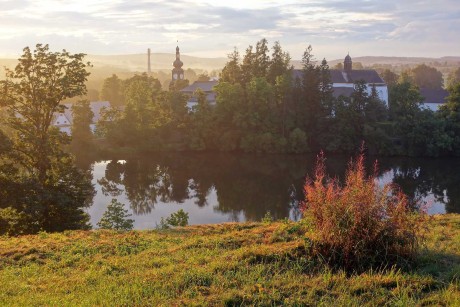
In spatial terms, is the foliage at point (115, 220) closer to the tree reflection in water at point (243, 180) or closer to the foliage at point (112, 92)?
the tree reflection in water at point (243, 180)

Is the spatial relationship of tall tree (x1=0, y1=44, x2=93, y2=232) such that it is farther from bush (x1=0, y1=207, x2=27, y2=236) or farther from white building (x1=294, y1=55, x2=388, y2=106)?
white building (x1=294, y1=55, x2=388, y2=106)

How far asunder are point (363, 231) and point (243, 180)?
26890 mm

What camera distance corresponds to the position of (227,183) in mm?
32781

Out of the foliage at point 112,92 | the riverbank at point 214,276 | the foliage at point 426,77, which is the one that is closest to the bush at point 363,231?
the riverbank at point 214,276

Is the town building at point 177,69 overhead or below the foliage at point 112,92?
overhead

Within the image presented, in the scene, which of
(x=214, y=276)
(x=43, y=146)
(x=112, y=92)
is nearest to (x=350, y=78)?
(x=112, y=92)

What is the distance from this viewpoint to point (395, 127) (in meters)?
43.7

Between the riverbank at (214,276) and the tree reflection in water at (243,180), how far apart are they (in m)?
14.9

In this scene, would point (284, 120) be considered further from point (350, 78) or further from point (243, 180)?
point (350, 78)

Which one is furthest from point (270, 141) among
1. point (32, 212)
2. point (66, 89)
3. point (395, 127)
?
point (32, 212)

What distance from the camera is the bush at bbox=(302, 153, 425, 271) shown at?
6.74m

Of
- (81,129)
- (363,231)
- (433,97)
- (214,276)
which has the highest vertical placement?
(433,97)

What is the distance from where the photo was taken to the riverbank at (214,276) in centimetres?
573

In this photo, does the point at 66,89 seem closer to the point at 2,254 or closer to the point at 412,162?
the point at 2,254
